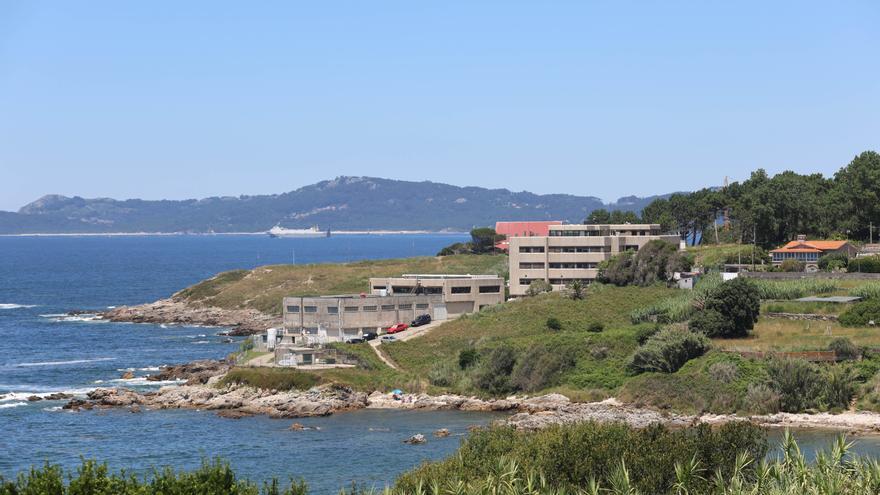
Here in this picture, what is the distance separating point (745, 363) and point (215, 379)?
3595cm

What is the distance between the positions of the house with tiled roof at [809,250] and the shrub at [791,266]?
1.27 m

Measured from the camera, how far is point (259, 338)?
315 feet

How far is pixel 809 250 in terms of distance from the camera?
10894cm

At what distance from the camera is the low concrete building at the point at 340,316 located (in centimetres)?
9650

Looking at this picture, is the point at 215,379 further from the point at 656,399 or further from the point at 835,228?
the point at 835,228

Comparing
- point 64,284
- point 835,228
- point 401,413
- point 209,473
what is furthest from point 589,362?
point 64,284

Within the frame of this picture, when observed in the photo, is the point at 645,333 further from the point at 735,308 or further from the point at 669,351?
the point at 735,308

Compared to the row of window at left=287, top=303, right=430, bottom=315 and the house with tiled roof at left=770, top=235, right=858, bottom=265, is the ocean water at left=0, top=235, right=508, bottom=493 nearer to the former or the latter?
the row of window at left=287, top=303, right=430, bottom=315

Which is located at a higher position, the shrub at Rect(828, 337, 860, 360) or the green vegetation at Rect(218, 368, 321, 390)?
the shrub at Rect(828, 337, 860, 360)

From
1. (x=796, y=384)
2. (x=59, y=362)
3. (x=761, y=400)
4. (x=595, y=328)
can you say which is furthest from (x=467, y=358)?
(x=59, y=362)

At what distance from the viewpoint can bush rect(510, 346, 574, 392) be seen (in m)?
76.8

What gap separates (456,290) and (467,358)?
23.6m

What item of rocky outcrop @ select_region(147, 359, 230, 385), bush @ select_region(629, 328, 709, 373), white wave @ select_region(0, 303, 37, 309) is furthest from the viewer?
white wave @ select_region(0, 303, 37, 309)

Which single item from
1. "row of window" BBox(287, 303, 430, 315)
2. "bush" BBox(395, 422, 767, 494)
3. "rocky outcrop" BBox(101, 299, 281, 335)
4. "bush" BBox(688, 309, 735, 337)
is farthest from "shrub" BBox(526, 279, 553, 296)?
"bush" BBox(395, 422, 767, 494)
